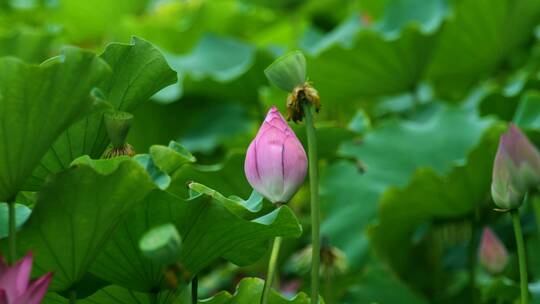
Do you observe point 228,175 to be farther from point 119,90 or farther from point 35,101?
point 35,101

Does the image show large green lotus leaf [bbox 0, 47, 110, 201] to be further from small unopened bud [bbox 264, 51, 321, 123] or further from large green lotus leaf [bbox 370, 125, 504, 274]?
large green lotus leaf [bbox 370, 125, 504, 274]

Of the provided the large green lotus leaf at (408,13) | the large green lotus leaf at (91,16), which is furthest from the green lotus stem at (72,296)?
the large green lotus leaf at (91,16)

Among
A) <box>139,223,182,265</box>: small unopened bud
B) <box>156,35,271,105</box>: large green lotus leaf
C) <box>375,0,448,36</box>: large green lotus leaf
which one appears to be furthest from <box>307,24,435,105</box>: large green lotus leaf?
<box>139,223,182,265</box>: small unopened bud

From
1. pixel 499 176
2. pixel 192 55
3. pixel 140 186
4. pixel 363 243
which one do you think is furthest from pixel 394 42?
pixel 140 186

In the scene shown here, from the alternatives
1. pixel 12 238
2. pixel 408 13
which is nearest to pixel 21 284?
pixel 12 238

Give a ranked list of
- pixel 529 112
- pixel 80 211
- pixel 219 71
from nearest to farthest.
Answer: pixel 80 211 < pixel 529 112 < pixel 219 71

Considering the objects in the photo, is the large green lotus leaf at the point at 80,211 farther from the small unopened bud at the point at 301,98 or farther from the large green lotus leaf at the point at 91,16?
the large green lotus leaf at the point at 91,16

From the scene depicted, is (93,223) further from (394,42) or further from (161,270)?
(394,42)

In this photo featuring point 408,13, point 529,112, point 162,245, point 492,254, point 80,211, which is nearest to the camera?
point 162,245
